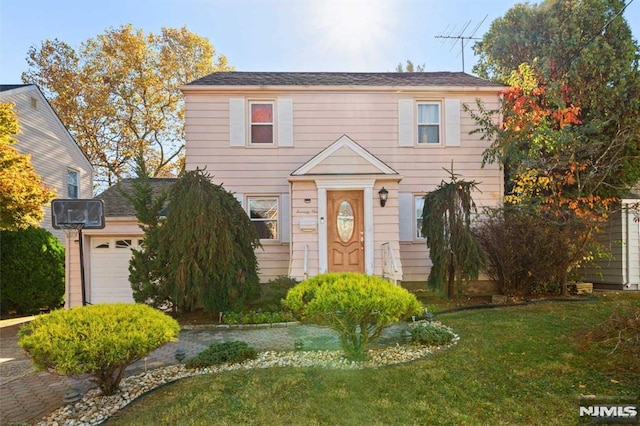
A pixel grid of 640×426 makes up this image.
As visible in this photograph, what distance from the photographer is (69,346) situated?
148 inches

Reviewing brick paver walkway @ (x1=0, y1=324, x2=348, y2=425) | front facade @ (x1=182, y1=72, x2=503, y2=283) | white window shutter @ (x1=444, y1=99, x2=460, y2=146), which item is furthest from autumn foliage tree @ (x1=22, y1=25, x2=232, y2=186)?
brick paver walkway @ (x1=0, y1=324, x2=348, y2=425)

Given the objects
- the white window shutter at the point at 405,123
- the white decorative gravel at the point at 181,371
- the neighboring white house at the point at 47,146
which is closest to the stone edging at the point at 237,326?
the white decorative gravel at the point at 181,371

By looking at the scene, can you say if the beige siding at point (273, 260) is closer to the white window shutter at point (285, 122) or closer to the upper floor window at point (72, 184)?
the white window shutter at point (285, 122)

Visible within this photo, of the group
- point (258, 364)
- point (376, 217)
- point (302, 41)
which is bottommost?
point (258, 364)

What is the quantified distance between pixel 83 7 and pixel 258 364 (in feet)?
36.6

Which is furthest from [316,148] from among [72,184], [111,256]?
[72,184]

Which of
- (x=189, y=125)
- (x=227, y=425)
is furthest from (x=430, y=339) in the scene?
(x=189, y=125)

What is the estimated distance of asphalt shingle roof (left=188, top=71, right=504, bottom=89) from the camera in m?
11.1

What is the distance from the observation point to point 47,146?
14711 mm

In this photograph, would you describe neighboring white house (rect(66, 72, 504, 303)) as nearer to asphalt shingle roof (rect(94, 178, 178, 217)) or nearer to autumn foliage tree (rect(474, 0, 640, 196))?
asphalt shingle roof (rect(94, 178, 178, 217))

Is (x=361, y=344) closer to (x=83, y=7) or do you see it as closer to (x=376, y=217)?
(x=376, y=217)

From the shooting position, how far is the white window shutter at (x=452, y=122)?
11.1 metres

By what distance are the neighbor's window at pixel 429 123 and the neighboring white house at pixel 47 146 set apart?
11.9m

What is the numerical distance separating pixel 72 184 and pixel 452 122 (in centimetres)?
1493
